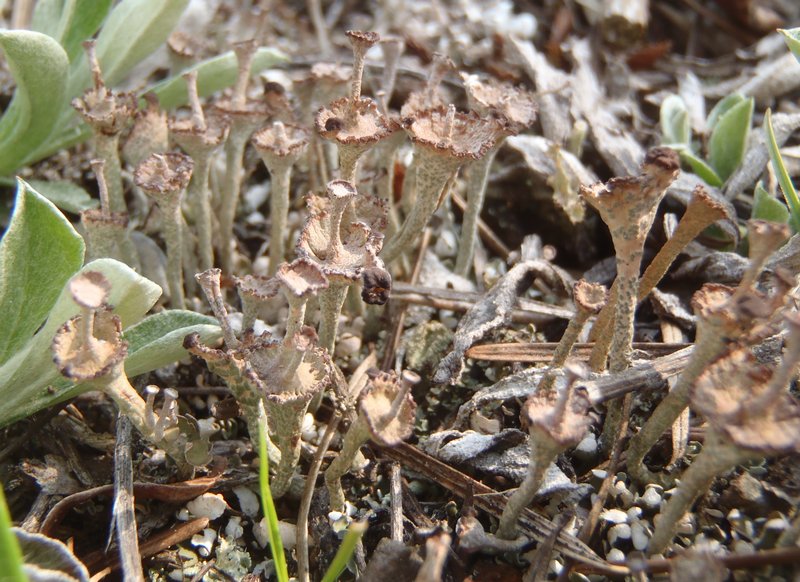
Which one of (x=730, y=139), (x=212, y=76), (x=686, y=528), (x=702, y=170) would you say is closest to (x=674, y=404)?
(x=686, y=528)

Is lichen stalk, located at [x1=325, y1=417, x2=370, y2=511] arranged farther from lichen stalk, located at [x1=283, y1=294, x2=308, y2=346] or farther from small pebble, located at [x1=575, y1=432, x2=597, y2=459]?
small pebble, located at [x1=575, y1=432, x2=597, y2=459]

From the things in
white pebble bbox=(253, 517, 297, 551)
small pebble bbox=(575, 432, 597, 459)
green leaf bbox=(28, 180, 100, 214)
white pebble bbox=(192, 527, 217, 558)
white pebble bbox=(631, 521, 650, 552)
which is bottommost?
white pebble bbox=(192, 527, 217, 558)

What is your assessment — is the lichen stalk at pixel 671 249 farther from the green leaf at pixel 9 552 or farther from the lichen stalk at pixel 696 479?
the green leaf at pixel 9 552

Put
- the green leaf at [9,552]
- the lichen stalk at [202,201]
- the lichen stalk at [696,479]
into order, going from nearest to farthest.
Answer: the green leaf at [9,552]
the lichen stalk at [696,479]
the lichen stalk at [202,201]

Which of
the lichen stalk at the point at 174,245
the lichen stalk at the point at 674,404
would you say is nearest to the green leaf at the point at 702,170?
the lichen stalk at the point at 674,404

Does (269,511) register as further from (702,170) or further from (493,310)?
(702,170)

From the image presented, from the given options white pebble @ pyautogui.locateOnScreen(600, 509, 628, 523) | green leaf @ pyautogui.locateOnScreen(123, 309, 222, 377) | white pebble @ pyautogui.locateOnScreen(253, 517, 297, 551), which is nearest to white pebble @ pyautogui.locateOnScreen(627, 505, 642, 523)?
white pebble @ pyautogui.locateOnScreen(600, 509, 628, 523)
